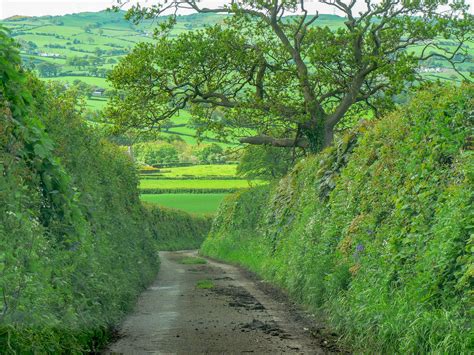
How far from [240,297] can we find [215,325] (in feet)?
14.2

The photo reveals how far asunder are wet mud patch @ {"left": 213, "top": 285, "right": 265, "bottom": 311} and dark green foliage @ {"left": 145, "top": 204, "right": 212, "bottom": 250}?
150ft

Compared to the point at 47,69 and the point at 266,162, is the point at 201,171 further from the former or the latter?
the point at 47,69

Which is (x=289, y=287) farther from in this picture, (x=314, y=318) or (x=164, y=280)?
(x=164, y=280)

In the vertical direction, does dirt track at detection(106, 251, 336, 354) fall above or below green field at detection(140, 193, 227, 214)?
above

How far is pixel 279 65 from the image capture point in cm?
3238

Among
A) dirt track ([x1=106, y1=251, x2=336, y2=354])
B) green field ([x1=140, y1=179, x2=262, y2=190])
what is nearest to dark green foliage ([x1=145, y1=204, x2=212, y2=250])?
green field ([x1=140, y1=179, x2=262, y2=190])

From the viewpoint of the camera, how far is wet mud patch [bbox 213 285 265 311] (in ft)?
49.1

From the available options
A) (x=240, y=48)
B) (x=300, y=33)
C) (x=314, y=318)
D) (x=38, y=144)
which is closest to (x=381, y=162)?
(x=314, y=318)

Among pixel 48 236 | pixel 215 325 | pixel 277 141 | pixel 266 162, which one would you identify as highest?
pixel 48 236

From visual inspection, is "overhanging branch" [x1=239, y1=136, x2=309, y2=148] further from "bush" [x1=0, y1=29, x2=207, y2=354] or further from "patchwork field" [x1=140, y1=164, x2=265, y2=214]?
"patchwork field" [x1=140, y1=164, x2=265, y2=214]

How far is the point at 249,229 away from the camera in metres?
38.2

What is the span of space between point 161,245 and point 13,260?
5970 centimetres

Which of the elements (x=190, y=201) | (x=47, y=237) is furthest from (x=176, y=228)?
(x=47, y=237)

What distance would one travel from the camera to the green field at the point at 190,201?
77.6 meters
